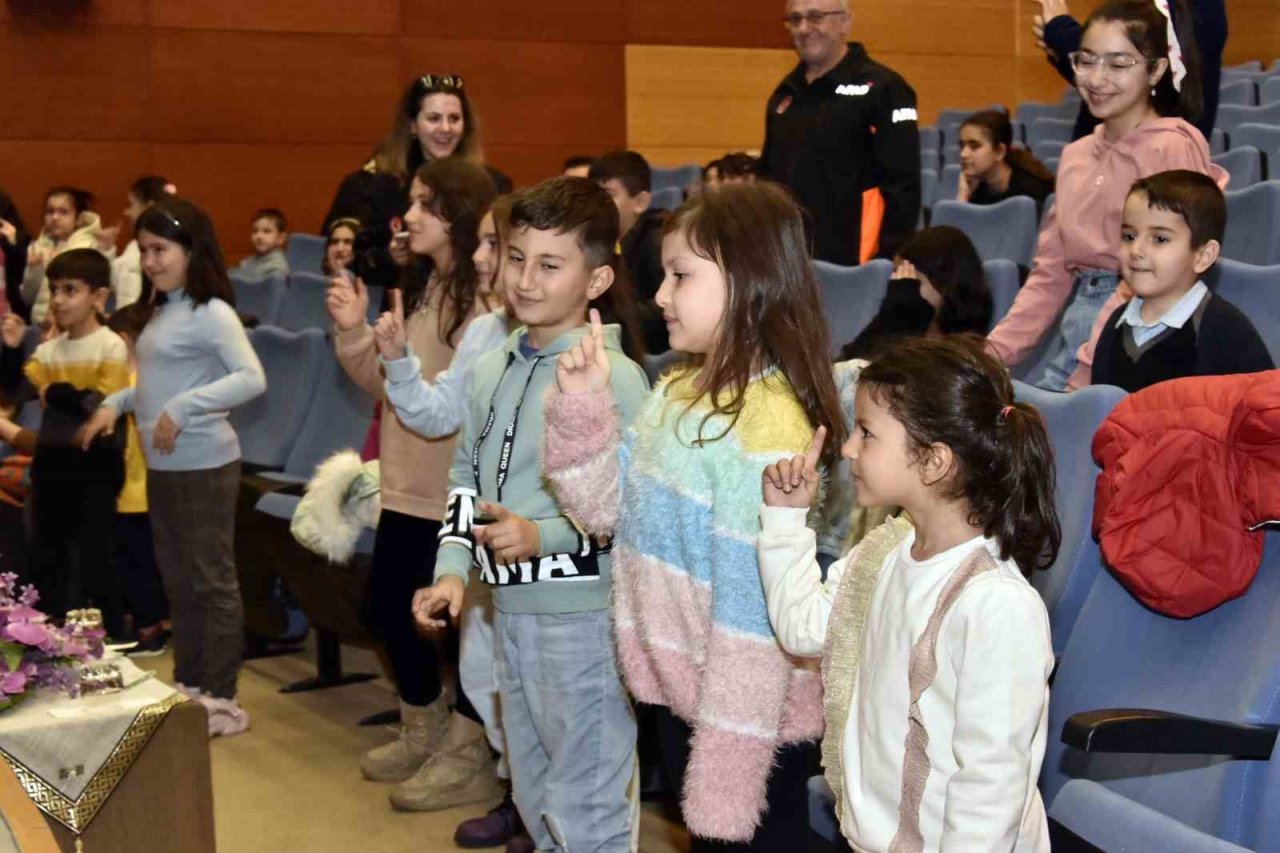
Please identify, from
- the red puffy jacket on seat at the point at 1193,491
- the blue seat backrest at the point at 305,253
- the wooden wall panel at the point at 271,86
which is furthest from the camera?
the wooden wall panel at the point at 271,86

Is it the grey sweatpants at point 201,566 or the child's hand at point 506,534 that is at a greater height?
the child's hand at point 506,534

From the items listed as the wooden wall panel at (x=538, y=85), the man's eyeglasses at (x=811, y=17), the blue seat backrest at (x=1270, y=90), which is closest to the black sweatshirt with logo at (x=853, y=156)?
the man's eyeglasses at (x=811, y=17)

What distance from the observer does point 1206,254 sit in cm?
245

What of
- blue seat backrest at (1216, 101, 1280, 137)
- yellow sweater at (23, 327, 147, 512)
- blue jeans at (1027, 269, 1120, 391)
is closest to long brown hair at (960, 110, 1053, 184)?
blue seat backrest at (1216, 101, 1280, 137)

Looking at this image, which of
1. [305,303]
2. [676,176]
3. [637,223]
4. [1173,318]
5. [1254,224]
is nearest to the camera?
[1173,318]

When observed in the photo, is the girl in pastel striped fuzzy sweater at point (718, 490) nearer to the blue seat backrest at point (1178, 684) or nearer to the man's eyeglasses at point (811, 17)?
the blue seat backrest at point (1178, 684)

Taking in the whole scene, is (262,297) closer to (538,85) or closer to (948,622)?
(538,85)

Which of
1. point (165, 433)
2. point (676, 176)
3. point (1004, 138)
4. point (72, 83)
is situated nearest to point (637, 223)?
point (165, 433)

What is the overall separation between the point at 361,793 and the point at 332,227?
272cm

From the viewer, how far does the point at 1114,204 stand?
2.81 meters

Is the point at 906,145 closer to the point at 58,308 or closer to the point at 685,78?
the point at 58,308

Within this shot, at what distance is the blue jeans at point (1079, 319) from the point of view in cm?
285

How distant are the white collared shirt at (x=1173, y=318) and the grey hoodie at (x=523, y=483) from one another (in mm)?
836

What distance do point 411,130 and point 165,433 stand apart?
967 mm
